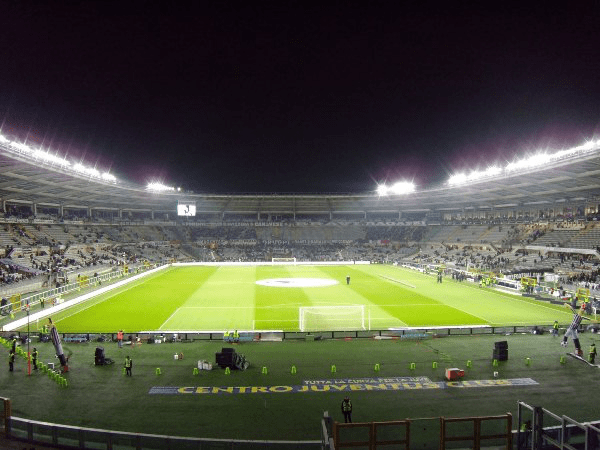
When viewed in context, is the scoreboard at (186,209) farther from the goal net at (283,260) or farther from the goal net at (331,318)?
the goal net at (331,318)

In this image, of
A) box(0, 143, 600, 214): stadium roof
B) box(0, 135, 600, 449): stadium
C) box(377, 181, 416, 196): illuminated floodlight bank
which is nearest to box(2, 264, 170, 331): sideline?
box(0, 135, 600, 449): stadium

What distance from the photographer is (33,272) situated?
4872 centimetres

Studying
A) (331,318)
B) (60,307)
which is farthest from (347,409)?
(60,307)

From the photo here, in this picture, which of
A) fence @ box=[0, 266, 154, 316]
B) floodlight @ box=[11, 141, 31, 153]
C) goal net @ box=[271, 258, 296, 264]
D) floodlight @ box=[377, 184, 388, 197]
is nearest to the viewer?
fence @ box=[0, 266, 154, 316]

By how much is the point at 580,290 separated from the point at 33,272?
179ft

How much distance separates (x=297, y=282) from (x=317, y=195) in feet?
149

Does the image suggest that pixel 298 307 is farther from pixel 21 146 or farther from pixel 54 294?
pixel 21 146

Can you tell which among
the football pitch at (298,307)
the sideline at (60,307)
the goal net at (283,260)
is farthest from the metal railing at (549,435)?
the goal net at (283,260)

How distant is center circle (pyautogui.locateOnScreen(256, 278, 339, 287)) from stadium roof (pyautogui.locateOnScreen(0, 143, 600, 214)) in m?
26.3

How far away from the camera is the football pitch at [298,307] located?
2984 centimetres

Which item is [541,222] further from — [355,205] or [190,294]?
[190,294]

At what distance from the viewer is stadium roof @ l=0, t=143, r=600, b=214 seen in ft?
160

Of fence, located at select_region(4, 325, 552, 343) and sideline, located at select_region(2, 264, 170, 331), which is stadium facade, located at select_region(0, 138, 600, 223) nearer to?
sideline, located at select_region(2, 264, 170, 331)

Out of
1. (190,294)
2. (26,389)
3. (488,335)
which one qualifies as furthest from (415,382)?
(190,294)
